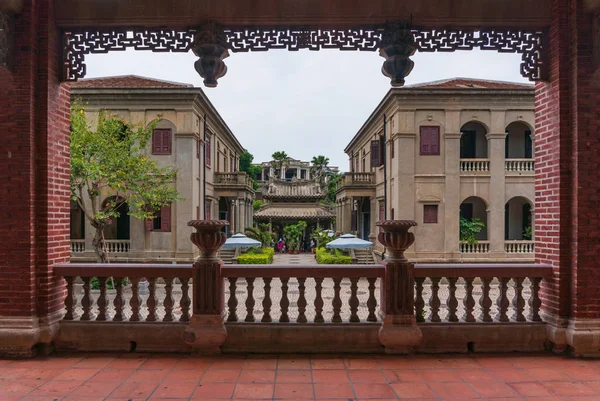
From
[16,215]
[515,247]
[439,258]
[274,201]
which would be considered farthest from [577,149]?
[274,201]

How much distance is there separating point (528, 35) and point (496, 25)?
18.8 inches

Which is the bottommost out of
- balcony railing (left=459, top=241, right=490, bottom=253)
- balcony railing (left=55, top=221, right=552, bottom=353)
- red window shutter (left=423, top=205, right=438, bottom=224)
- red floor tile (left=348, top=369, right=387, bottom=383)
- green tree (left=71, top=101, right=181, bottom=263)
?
balcony railing (left=459, top=241, right=490, bottom=253)

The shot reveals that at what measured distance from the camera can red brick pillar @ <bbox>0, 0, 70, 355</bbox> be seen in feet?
15.2

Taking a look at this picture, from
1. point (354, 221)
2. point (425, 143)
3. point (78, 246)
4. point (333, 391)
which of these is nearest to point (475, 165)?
point (425, 143)

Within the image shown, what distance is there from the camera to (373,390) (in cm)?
382

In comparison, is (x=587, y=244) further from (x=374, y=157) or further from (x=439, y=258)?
(x=374, y=157)

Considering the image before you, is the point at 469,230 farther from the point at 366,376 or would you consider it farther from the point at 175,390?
the point at 175,390

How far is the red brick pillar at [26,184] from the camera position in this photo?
4.64 m

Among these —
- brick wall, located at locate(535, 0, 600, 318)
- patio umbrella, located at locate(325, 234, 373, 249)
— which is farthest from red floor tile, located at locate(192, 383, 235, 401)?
patio umbrella, located at locate(325, 234, 373, 249)

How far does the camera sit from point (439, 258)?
60.1 feet

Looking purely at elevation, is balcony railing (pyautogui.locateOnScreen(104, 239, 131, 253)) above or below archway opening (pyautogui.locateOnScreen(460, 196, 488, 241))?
below

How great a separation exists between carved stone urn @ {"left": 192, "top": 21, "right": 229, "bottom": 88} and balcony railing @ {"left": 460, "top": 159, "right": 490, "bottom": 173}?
16.7 m

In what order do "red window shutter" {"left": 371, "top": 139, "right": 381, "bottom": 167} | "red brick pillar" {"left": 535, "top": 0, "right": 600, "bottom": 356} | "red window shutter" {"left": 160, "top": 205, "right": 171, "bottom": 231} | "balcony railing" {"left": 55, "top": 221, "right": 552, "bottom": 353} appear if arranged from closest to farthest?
"red brick pillar" {"left": 535, "top": 0, "right": 600, "bottom": 356} < "balcony railing" {"left": 55, "top": 221, "right": 552, "bottom": 353} < "red window shutter" {"left": 160, "top": 205, "right": 171, "bottom": 231} < "red window shutter" {"left": 371, "top": 139, "right": 381, "bottom": 167}

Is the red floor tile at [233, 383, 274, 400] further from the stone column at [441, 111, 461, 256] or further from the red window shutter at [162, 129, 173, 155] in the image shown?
the stone column at [441, 111, 461, 256]
